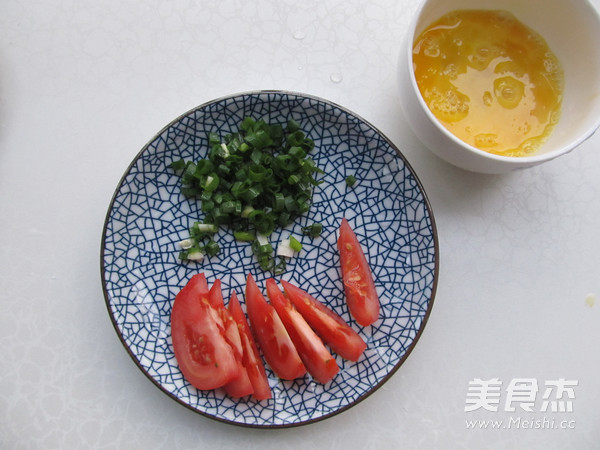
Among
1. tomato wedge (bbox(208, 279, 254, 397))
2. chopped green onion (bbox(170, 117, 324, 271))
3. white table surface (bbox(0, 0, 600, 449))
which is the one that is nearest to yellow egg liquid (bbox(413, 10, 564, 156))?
white table surface (bbox(0, 0, 600, 449))

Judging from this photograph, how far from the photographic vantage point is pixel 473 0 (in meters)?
1.22

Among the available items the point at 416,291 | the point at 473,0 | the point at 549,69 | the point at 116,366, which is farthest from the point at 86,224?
the point at 549,69

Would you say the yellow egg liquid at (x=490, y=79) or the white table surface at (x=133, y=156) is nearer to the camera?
the yellow egg liquid at (x=490, y=79)

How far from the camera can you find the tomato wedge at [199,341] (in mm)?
1196

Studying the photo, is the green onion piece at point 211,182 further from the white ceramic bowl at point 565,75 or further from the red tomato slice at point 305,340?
the white ceramic bowl at point 565,75

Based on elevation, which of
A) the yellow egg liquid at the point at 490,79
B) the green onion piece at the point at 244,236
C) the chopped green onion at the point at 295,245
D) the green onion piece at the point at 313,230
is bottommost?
the green onion piece at the point at 244,236

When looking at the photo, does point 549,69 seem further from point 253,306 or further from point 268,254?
point 253,306

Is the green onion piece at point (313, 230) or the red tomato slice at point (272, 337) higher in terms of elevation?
the green onion piece at point (313, 230)

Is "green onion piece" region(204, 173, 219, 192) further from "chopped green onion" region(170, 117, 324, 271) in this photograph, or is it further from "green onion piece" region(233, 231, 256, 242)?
"green onion piece" region(233, 231, 256, 242)

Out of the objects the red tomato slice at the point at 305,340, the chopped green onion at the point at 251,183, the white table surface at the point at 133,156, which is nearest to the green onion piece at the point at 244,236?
the chopped green onion at the point at 251,183

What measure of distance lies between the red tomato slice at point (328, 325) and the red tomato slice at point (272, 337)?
67 millimetres

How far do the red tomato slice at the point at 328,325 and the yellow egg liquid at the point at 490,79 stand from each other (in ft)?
1.71

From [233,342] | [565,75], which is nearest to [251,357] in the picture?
[233,342]

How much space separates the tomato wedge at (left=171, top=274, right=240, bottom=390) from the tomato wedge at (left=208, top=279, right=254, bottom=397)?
1 cm
